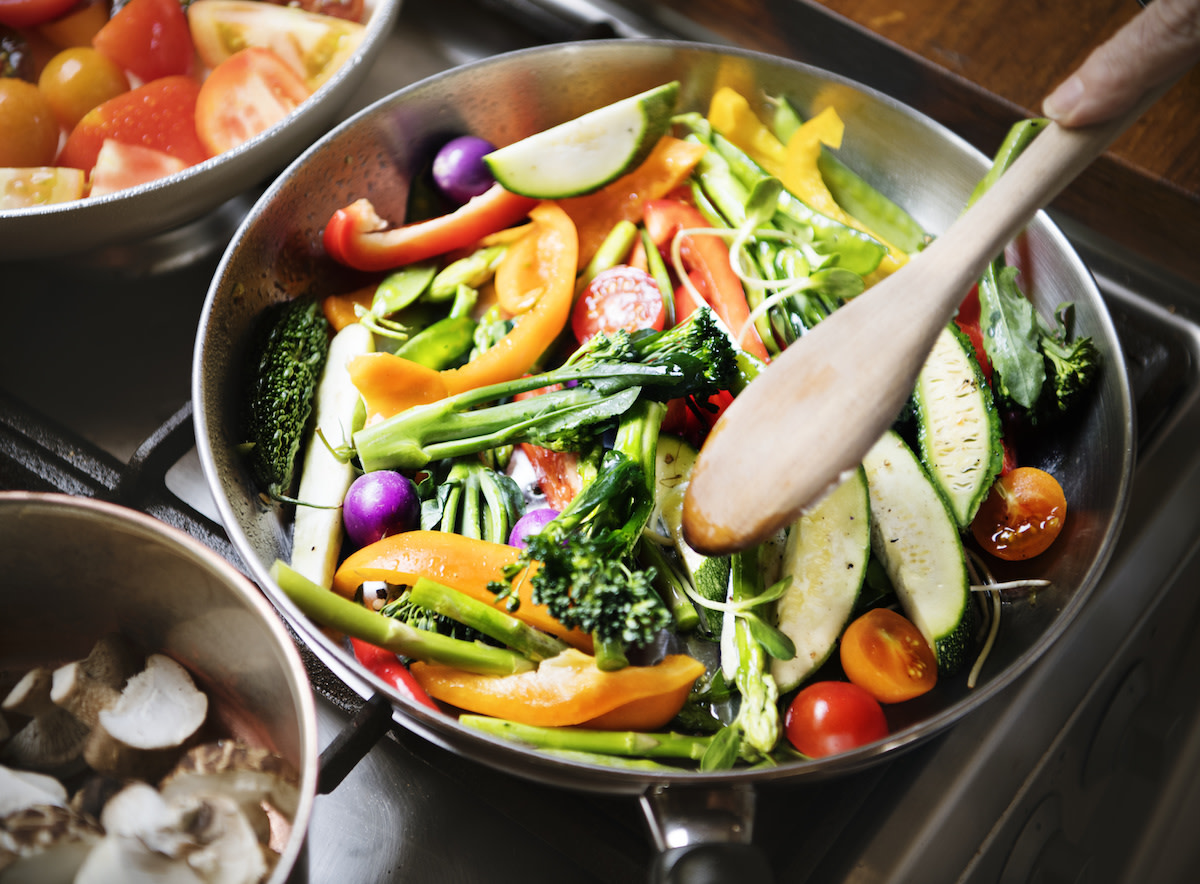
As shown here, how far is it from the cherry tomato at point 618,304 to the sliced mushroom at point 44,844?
76 cm

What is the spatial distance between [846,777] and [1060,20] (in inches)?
51.6

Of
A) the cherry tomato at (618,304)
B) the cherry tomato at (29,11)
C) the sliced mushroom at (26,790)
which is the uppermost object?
the cherry tomato at (618,304)

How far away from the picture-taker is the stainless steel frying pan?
2.30ft

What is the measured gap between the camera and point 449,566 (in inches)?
34.0

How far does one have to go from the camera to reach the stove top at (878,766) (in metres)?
0.83

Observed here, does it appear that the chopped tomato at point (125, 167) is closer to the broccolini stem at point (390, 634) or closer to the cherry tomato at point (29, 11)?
the cherry tomato at point (29, 11)

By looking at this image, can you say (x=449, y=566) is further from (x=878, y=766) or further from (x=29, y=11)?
(x=29, y=11)

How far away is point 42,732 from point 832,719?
74cm

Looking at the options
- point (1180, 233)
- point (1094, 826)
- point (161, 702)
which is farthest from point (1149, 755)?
point (161, 702)

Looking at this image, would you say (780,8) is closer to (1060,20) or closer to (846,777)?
(1060,20)

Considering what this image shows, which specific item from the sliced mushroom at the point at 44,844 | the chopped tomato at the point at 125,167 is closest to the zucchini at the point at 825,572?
the sliced mushroom at the point at 44,844

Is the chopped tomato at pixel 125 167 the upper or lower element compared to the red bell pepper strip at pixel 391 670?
upper

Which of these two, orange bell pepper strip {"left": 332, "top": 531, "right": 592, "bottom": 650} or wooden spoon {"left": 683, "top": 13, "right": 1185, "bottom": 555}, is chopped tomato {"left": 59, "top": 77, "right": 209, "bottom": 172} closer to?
orange bell pepper strip {"left": 332, "top": 531, "right": 592, "bottom": 650}

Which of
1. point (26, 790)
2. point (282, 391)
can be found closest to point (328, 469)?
point (282, 391)
